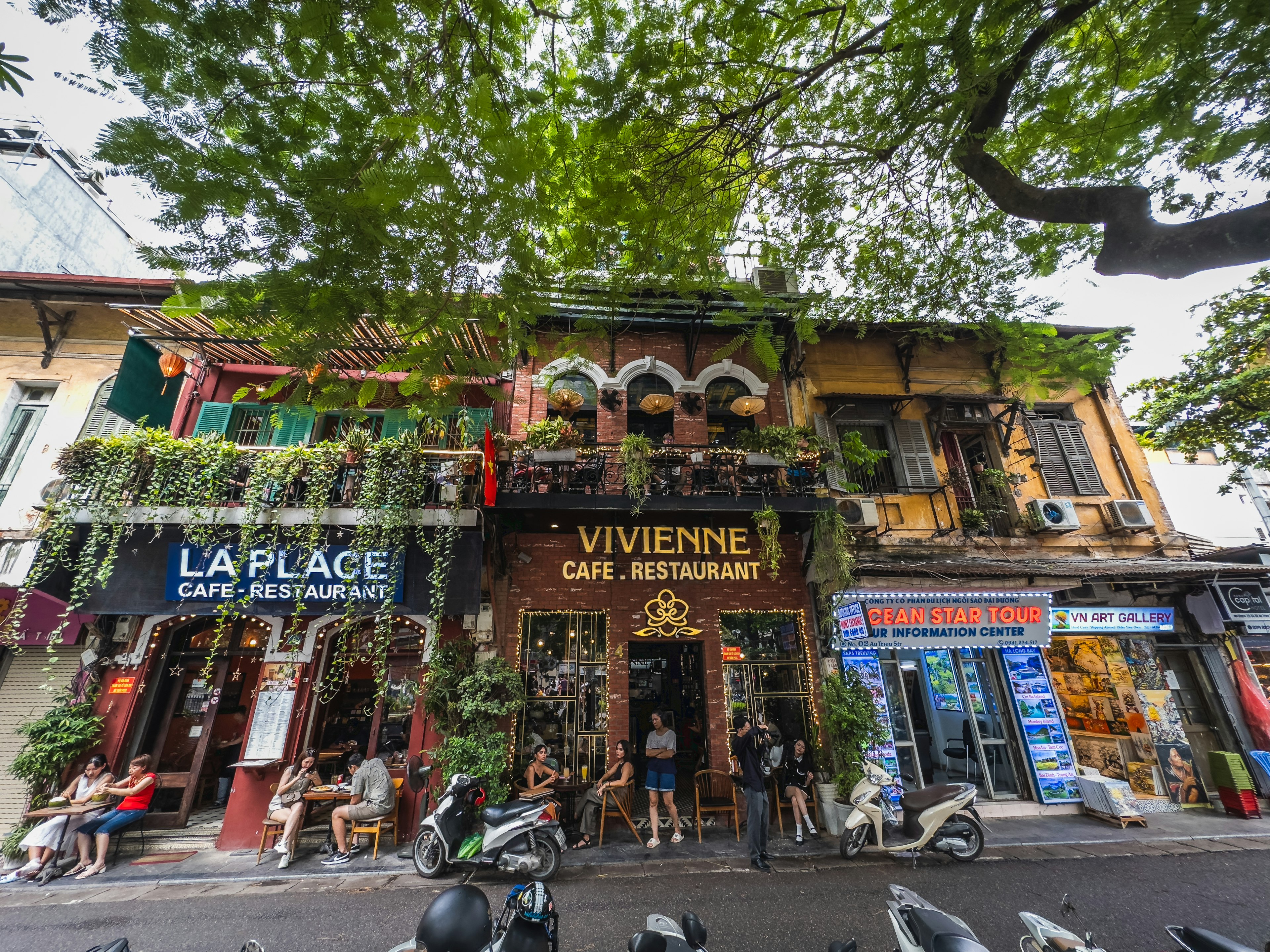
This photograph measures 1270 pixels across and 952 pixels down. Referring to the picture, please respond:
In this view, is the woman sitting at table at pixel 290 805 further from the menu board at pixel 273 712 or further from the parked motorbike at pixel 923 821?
the parked motorbike at pixel 923 821

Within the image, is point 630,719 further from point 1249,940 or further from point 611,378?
point 1249,940

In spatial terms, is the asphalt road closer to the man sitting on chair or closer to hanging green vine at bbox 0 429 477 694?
the man sitting on chair

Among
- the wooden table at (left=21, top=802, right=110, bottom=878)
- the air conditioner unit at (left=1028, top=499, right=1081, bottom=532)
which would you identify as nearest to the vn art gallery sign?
the air conditioner unit at (left=1028, top=499, right=1081, bottom=532)

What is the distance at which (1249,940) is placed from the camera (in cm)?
472

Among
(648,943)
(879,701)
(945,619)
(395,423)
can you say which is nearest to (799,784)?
(879,701)

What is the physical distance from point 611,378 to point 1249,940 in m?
10.8

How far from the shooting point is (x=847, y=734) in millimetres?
7766

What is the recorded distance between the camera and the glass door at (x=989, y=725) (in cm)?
908

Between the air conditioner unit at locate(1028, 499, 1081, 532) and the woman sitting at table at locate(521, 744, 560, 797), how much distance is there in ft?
35.2

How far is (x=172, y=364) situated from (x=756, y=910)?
494 inches

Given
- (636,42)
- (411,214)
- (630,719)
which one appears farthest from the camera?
(630,719)

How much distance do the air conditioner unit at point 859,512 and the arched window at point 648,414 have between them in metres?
3.77

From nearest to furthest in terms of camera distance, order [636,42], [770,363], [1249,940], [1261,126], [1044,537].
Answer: [1261,126] < [636,42] < [1249,940] < [770,363] < [1044,537]

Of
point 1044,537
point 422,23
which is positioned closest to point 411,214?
point 422,23
